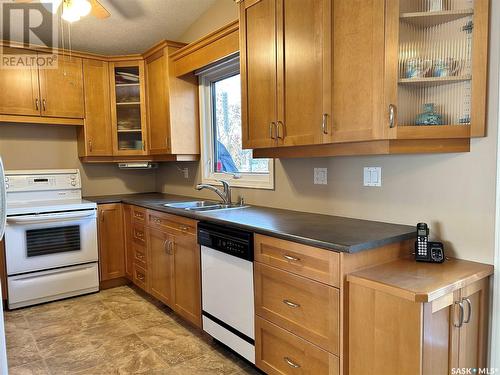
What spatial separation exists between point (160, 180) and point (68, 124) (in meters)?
1.20

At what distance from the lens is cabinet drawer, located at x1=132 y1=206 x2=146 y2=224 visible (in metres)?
3.27

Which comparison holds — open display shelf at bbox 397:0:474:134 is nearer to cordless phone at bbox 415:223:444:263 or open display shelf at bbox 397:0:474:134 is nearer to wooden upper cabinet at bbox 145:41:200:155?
cordless phone at bbox 415:223:444:263

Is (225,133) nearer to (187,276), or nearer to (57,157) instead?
(187,276)

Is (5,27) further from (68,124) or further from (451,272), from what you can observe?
(451,272)

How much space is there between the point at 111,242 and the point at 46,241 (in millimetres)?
589

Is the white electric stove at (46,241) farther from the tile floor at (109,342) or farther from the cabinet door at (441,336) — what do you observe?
the cabinet door at (441,336)

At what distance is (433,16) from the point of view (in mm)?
1628

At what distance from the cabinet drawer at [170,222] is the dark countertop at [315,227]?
0.19 feet

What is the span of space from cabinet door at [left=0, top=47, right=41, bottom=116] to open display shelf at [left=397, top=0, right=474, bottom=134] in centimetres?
324

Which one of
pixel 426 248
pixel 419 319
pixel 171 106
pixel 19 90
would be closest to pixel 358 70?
pixel 426 248

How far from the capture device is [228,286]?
220 cm

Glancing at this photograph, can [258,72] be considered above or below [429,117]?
above

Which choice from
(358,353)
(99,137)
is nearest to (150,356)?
(358,353)

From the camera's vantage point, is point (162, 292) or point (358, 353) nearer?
point (358, 353)
